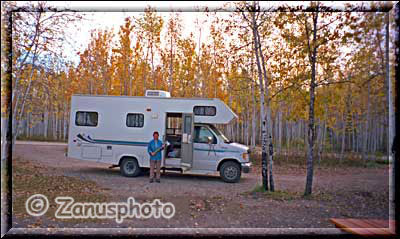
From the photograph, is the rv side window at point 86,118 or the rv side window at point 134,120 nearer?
the rv side window at point 134,120

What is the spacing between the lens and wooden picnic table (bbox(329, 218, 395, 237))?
4.51 meters

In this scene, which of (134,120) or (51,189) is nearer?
(51,189)

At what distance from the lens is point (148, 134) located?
996 centimetres

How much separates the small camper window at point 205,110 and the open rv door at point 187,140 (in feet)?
0.77

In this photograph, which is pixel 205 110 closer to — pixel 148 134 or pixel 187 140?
pixel 187 140

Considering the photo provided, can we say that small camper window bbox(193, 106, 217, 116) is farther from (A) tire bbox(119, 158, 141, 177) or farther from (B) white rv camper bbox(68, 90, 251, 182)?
(A) tire bbox(119, 158, 141, 177)

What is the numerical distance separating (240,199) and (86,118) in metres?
5.37

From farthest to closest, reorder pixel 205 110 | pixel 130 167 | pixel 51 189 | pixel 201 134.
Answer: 1. pixel 130 167
2. pixel 201 134
3. pixel 205 110
4. pixel 51 189

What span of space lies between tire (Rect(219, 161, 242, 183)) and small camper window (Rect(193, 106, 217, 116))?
61.5 inches

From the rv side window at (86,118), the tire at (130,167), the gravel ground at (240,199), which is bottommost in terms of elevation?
the gravel ground at (240,199)

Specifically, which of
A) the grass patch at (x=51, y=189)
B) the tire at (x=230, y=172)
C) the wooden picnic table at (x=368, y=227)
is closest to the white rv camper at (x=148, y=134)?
the tire at (x=230, y=172)

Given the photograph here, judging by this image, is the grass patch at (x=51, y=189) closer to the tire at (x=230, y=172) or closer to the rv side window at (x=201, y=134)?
the rv side window at (x=201, y=134)

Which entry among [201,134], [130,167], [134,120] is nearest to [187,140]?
[201,134]

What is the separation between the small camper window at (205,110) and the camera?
9820mm
